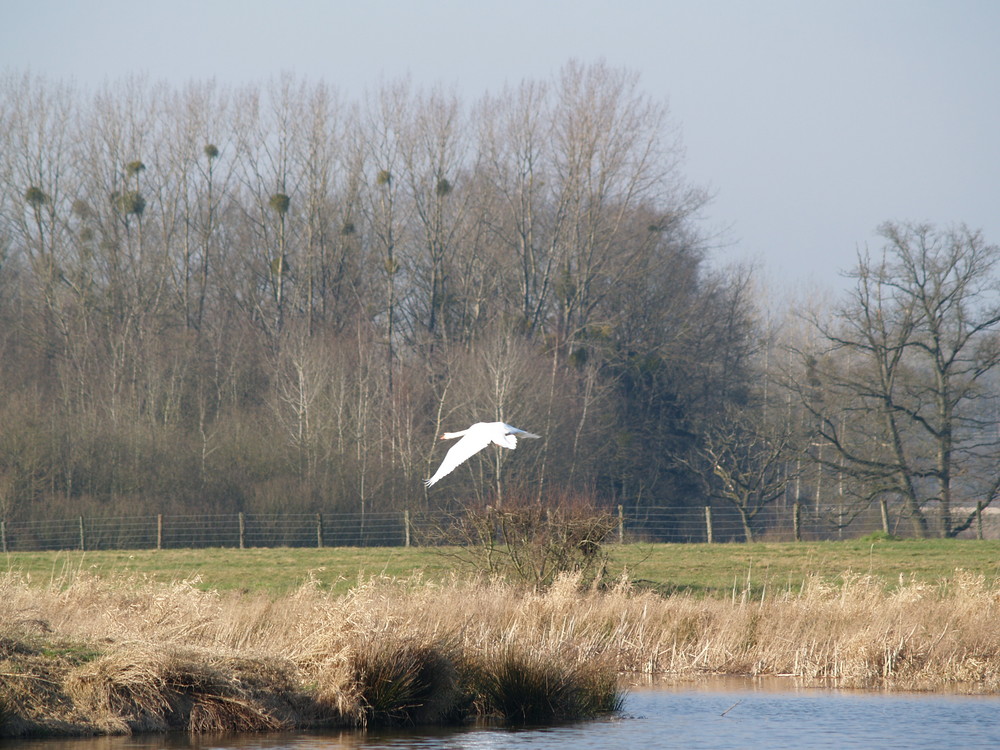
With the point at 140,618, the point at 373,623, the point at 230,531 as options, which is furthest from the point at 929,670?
the point at 230,531

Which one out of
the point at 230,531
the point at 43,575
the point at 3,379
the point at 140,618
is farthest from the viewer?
the point at 3,379

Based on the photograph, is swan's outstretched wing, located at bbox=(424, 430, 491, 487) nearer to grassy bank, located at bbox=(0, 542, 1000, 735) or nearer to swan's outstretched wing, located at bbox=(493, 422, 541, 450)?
swan's outstretched wing, located at bbox=(493, 422, 541, 450)

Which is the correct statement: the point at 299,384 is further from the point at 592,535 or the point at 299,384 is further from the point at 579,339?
the point at 592,535

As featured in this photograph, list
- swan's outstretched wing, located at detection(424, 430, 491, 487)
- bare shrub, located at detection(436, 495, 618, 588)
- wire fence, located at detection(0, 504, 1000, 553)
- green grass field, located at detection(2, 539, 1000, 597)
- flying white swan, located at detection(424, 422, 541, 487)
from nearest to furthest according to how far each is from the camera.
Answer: flying white swan, located at detection(424, 422, 541, 487)
swan's outstretched wing, located at detection(424, 430, 491, 487)
bare shrub, located at detection(436, 495, 618, 588)
green grass field, located at detection(2, 539, 1000, 597)
wire fence, located at detection(0, 504, 1000, 553)

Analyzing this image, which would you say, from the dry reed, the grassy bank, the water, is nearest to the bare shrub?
the grassy bank

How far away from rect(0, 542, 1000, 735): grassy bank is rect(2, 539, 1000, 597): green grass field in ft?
7.43

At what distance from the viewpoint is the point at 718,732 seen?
11945 millimetres

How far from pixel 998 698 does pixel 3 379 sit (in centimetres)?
3698

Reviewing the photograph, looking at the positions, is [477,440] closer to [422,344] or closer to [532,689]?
[532,689]

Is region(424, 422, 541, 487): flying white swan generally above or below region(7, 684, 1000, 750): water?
above

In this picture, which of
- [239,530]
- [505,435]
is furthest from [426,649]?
[239,530]

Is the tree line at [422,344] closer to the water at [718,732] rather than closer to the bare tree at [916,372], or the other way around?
the bare tree at [916,372]

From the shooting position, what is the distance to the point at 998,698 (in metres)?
13.8

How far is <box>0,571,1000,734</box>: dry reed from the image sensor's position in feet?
38.5
